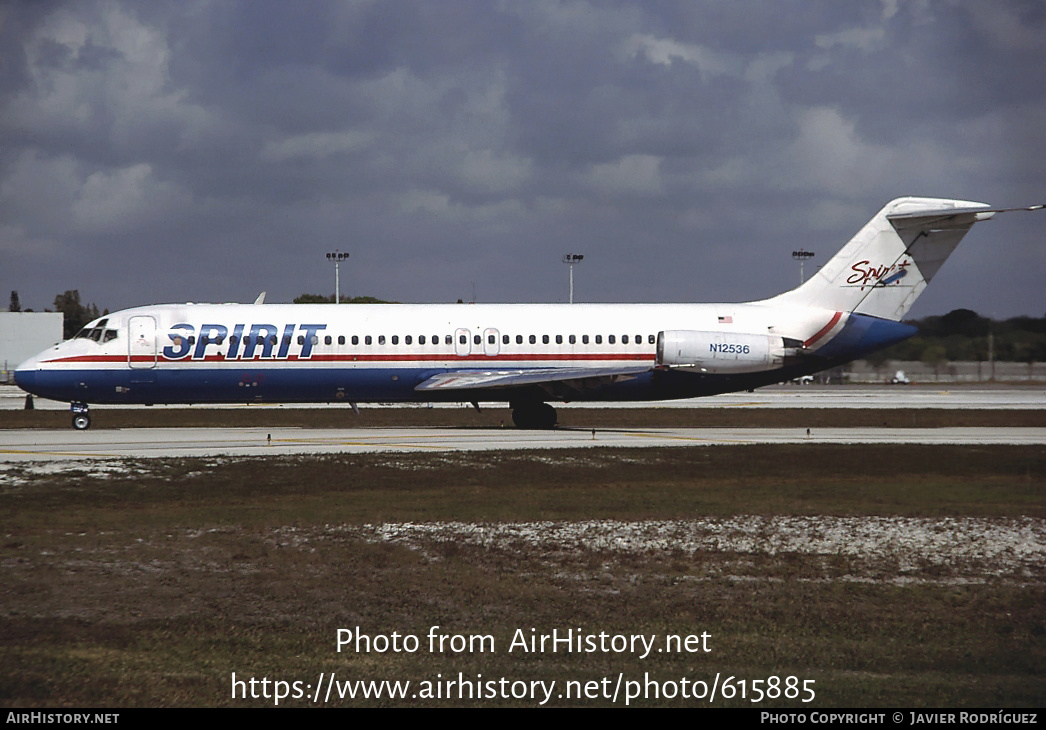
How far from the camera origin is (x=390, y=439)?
98.8ft

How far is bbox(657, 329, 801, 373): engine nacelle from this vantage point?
111 ft

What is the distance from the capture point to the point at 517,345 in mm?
34625

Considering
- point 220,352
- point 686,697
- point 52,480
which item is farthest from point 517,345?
point 686,697

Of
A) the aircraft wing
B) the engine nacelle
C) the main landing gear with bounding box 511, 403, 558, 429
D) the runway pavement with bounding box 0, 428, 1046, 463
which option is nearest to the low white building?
the runway pavement with bounding box 0, 428, 1046, 463

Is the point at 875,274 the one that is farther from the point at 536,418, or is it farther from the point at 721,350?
the point at 536,418

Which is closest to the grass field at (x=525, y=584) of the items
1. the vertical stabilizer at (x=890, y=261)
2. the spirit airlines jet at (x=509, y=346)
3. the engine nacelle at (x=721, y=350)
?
the engine nacelle at (x=721, y=350)

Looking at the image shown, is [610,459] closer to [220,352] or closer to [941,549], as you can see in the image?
[941,549]

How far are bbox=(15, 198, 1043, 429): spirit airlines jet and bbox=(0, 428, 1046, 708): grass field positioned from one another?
549 inches

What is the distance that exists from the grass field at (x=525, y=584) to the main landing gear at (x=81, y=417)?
14818mm

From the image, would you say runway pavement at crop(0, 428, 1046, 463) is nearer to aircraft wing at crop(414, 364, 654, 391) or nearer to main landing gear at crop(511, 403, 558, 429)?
main landing gear at crop(511, 403, 558, 429)

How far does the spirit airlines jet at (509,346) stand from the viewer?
1340 inches
